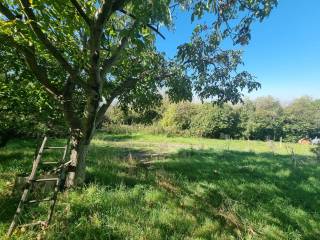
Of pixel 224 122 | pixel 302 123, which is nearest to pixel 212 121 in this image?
pixel 224 122

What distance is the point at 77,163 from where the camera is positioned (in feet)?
26.0

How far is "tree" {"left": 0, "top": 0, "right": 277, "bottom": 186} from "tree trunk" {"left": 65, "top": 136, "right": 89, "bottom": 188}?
0.02m

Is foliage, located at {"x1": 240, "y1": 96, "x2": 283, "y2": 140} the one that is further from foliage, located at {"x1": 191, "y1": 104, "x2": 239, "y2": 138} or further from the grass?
the grass

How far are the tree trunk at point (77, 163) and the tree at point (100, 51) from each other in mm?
24

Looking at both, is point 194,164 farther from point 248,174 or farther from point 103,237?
point 103,237

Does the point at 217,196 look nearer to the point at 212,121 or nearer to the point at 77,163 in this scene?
the point at 77,163

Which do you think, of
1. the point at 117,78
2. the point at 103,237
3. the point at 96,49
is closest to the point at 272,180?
the point at 117,78

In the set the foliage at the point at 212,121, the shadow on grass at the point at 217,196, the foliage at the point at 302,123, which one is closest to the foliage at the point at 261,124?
the foliage at the point at 302,123

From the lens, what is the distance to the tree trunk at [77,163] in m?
7.84

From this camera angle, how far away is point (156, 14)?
3979mm

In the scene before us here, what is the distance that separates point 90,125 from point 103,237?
284 cm

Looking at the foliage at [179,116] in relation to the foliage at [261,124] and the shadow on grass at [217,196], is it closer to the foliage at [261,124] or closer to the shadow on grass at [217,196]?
the foliage at [261,124]

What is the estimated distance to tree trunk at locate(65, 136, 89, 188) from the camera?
25.7 ft

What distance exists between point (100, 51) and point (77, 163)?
2.85 m
